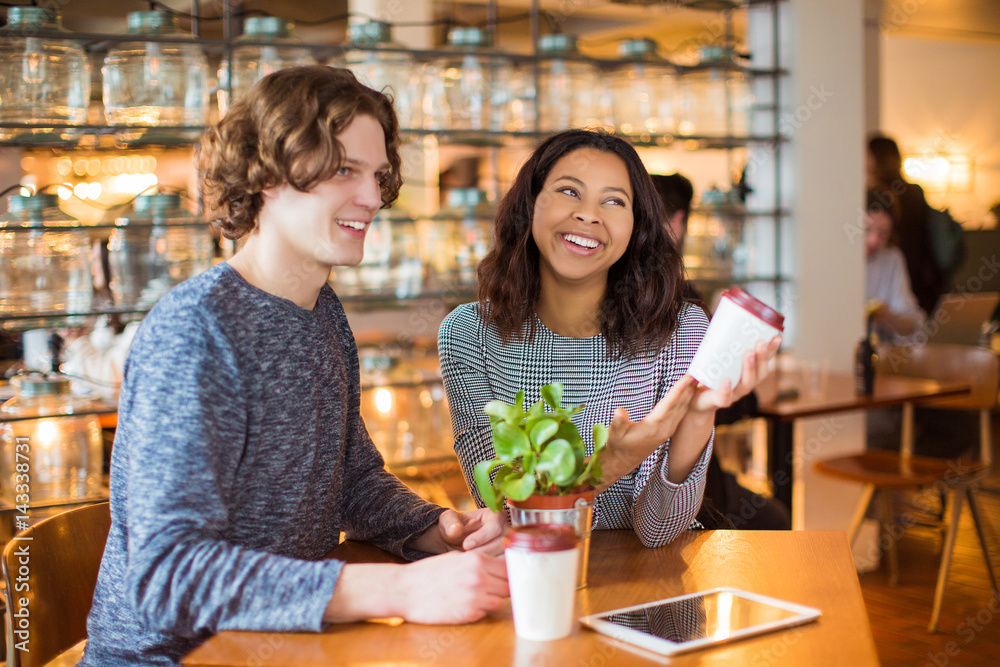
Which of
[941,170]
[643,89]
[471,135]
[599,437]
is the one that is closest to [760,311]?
[599,437]

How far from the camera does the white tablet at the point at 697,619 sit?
3.21ft

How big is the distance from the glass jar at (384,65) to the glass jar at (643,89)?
71 centimetres

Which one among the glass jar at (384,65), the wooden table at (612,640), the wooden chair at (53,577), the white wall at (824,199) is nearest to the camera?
the wooden table at (612,640)

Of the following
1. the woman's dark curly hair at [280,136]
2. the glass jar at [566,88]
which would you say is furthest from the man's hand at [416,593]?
the glass jar at [566,88]

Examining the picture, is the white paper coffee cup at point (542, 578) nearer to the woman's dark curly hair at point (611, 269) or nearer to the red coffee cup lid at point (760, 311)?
the red coffee cup lid at point (760, 311)

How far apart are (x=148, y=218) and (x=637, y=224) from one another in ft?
4.43

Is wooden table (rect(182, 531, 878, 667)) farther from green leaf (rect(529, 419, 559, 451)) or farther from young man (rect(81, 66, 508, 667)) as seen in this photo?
green leaf (rect(529, 419, 559, 451))

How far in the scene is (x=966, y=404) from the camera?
3.50 metres

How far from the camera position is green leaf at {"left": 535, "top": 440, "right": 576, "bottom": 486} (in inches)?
39.9

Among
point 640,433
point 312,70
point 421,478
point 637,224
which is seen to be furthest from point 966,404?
point 312,70

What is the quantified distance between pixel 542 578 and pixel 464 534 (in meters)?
0.36

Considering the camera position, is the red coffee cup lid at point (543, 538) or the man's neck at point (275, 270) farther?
the man's neck at point (275, 270)

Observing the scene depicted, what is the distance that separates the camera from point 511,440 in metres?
1.04

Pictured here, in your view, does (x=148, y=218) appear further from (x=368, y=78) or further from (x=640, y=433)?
(x=640, y=433)
